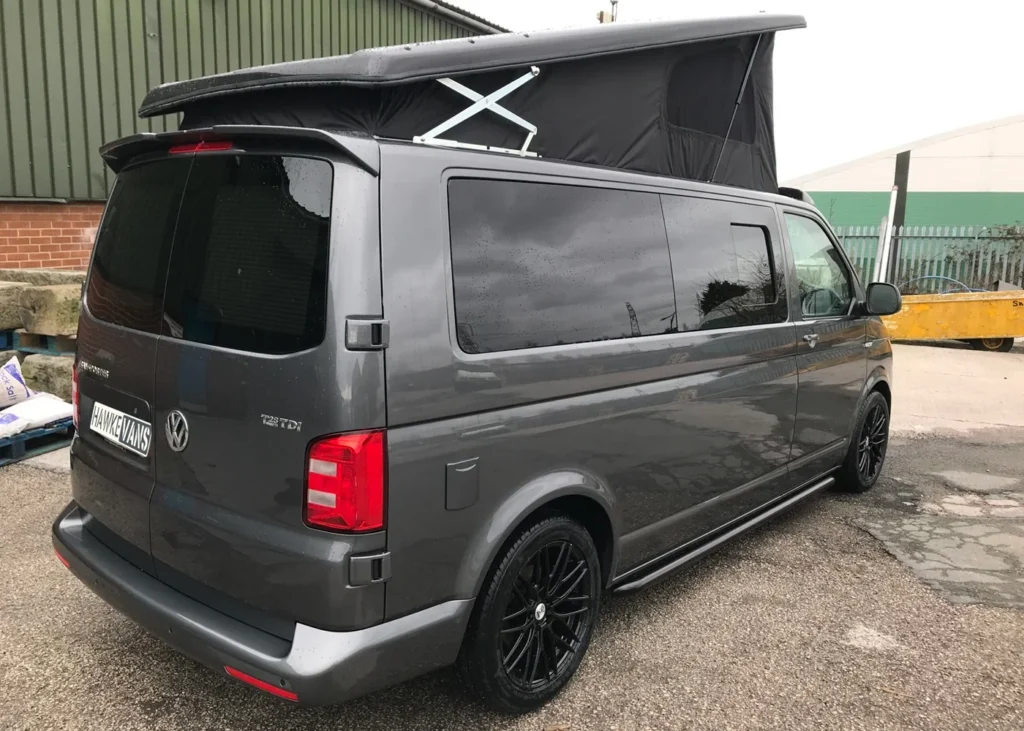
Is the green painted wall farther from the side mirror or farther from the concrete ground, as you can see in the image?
the concrete ground

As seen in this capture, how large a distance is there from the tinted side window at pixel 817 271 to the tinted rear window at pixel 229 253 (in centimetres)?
288

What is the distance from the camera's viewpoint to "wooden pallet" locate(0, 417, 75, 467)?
5.16m

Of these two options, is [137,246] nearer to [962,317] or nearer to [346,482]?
[346,482]

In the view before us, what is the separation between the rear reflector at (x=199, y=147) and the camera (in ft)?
7.81

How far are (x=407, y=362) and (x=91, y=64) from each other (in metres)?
6.84

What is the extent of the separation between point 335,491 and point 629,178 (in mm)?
1750

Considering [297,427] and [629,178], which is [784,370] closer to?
[629,178]

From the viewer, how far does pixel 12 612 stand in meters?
3.36

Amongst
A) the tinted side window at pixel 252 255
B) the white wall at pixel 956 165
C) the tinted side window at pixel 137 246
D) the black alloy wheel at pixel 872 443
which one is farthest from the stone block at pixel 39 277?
the white wall at pixel 956 165

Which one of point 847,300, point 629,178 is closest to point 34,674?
point 629,178

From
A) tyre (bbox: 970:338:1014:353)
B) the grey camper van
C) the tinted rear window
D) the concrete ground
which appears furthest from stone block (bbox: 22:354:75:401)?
tyre (bbox: 970:338:1014:353)

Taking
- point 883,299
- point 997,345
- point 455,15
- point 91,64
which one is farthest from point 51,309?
point 997,345

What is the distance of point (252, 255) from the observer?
2301mm

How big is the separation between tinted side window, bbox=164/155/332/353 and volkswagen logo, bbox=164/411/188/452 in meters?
0.25
